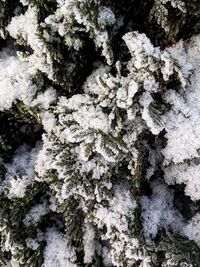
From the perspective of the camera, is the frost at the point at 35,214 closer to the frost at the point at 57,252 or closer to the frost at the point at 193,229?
the frost at the point at 57,252

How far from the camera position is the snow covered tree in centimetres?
179

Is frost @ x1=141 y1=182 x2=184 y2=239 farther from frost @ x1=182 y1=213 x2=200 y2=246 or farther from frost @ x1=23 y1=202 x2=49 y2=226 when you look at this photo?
frost @ x1=23 y1=202 x2=49 y2=226

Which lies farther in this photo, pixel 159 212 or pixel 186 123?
pixel 159 212

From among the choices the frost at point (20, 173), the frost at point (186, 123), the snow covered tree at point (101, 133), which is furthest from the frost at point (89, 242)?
the frost at point (186, 123)

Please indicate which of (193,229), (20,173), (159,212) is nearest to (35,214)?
(20,173)

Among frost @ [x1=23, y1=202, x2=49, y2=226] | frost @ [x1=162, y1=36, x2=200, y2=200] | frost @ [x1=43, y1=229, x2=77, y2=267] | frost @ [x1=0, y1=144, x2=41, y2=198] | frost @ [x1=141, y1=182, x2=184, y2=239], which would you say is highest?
frost @ [x1=162, y1=36, x2=200, y2=200]

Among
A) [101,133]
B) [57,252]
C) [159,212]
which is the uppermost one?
[101,133]

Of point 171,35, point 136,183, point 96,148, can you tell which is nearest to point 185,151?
point 136,183

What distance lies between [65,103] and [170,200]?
685 millimetres

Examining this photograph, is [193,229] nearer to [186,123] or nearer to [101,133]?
[186,123]

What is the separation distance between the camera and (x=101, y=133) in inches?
69.6

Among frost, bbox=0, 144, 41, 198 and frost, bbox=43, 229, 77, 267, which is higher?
frost, bbox=0, 144, 41, 198

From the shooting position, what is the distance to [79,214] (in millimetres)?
1943

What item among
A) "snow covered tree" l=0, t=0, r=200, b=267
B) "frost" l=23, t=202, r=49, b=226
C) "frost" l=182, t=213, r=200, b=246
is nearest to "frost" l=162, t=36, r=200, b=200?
"snow covered tree" l=0, t=0, r=200, b=267
